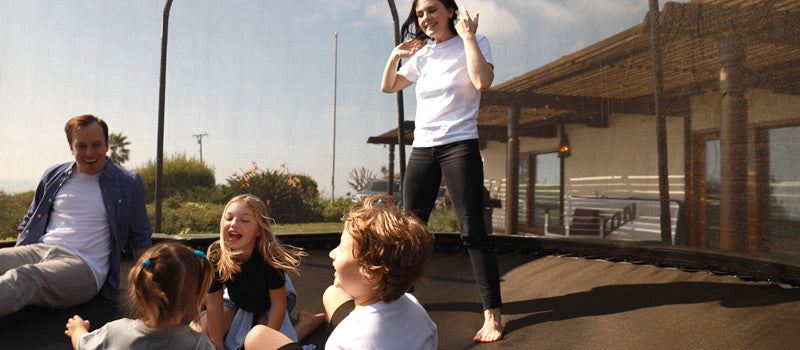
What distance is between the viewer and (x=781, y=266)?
1.72 metres

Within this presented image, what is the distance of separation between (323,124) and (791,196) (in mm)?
2354

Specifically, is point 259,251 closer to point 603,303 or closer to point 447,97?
point 447,97

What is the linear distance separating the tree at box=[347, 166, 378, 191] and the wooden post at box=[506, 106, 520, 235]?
919 mm

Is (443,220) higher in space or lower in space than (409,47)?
lower

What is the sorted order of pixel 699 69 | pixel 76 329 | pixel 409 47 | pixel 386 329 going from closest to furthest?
pixel 386 329, pixel 76 329, pixel 409 47, pixel 699 69

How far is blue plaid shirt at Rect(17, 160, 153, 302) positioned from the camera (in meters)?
1.63

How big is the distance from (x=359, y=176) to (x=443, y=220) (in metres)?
0.94

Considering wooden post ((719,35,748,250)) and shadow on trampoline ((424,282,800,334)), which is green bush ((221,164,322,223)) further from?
wooden post ((719,35,748,250))

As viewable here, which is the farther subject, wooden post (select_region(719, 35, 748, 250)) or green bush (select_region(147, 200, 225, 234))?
green bush (select_region(147, 200, 225, 234))

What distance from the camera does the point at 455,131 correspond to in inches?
56.4

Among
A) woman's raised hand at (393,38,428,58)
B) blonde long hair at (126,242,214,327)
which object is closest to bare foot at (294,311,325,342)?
blonde long hair at (126,242,214,327)

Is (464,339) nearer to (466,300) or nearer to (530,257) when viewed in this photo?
(466,300)

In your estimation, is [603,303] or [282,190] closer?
[603,303]

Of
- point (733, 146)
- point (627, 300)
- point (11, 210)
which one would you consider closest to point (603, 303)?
point (627, 300)
